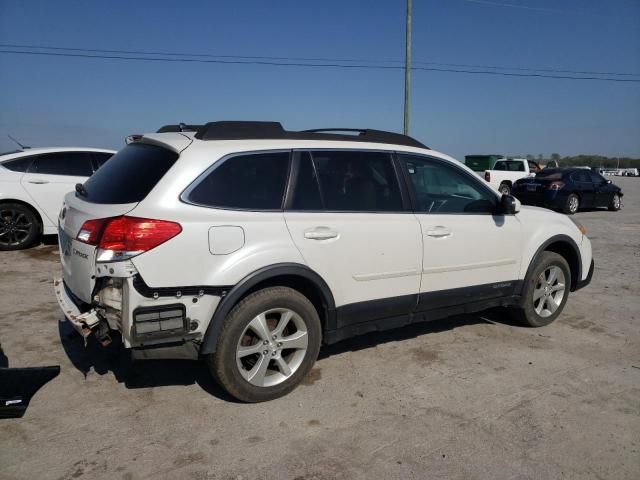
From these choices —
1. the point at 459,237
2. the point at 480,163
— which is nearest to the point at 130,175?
the point at 459,237

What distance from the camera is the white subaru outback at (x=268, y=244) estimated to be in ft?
9.61

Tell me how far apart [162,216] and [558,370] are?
3.19 metres

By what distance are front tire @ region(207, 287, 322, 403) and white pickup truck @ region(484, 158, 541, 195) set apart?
18439 mm

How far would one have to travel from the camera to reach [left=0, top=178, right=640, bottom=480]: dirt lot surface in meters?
2.69

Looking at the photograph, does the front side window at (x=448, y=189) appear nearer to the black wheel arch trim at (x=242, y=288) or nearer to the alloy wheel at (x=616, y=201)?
the black wheel arch trim at (x=242, y=288)

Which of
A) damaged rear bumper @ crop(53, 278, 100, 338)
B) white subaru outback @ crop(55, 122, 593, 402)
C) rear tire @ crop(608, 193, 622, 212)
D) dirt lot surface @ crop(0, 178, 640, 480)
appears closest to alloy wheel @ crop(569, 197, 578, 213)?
rear tire @ crop(608, 193, 622, 212)

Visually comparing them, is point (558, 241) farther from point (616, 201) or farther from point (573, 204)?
point (616, 201)

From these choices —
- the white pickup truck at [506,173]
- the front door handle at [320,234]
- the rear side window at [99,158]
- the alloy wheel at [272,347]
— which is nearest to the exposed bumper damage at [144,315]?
the alloy wheel at [272,347]

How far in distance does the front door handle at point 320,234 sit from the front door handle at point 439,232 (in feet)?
2.94

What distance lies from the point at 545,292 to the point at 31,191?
7409mm

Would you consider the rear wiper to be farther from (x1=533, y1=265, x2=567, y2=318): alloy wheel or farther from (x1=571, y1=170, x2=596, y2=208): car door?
(x1=571, y1=170, x2=596, y2=208): car door

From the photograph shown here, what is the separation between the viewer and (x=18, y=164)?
7.91 metres

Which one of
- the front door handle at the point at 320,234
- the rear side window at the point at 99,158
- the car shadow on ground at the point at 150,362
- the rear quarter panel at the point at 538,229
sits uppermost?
the rear side window at the point at 99,158

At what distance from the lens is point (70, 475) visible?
2549mm
